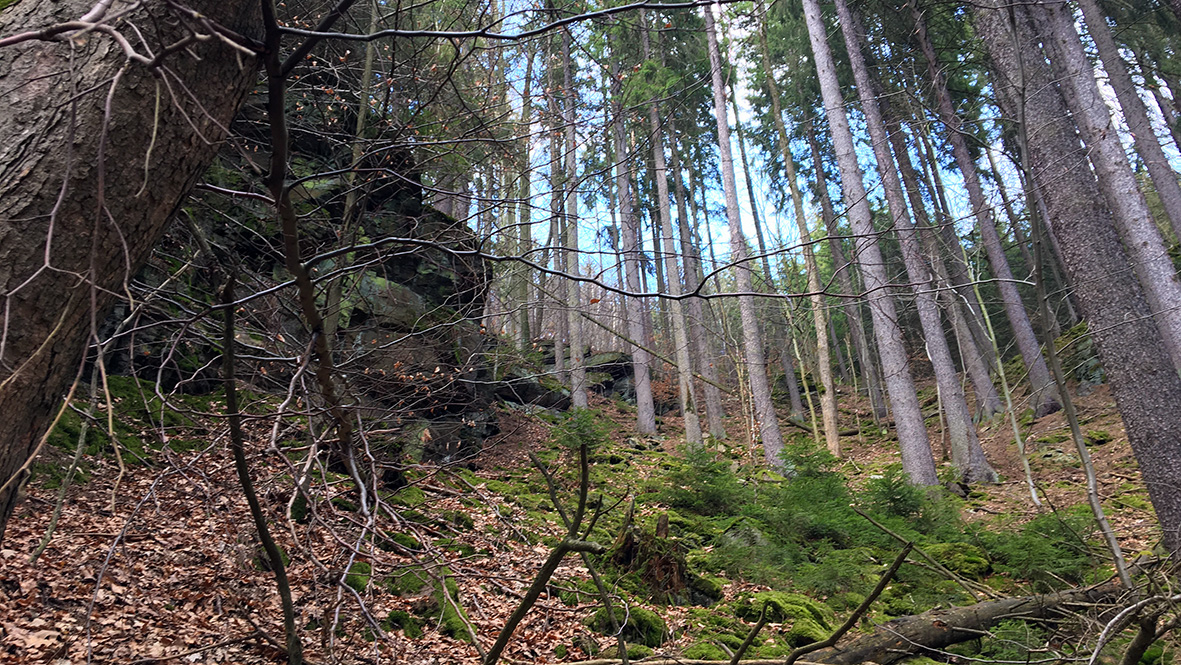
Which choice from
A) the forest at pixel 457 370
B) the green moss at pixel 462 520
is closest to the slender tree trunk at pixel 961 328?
the forest at pixel 457 370

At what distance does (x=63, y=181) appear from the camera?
125 centimetres

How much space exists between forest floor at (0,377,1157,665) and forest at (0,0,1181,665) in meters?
0.03

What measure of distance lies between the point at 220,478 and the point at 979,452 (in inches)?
471

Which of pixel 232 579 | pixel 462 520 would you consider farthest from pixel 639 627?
pixel 232 579

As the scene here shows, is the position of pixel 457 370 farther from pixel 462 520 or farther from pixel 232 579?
pixel 462 520

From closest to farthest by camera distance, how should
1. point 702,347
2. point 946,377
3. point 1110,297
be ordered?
point 1110,297, point 946,377, point 702,347

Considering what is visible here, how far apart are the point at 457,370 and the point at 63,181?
314 cm

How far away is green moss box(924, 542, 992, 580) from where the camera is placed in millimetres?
5973

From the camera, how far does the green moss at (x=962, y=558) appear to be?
5.97 m

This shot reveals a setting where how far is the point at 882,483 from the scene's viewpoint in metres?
7.81

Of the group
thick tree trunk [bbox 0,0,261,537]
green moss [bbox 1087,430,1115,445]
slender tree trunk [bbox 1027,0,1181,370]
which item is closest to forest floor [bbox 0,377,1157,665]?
thick tree trunk [bbox 0,0,261,537]

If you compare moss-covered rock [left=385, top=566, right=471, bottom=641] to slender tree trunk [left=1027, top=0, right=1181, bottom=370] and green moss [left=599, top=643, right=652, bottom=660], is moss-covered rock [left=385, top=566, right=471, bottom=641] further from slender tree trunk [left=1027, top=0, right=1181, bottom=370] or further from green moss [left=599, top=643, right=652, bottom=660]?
slender tree trunk [left=1027, top=0, right=1181, bottom=370]

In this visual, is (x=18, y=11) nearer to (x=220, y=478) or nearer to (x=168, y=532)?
(x=220, y=478)

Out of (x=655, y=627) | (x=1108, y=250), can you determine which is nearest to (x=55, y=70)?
(x=655, y=627)
